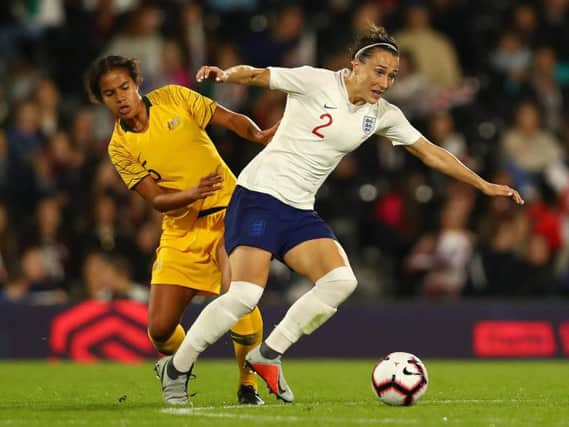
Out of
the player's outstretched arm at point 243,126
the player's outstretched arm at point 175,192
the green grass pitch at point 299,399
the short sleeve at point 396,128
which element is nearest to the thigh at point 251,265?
the player's outstretched arm at point 175,192

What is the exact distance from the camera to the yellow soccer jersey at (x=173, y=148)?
894 centimetres

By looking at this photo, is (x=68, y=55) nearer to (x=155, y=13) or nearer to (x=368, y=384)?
(x=155, y=13)

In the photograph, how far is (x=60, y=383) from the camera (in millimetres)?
11078

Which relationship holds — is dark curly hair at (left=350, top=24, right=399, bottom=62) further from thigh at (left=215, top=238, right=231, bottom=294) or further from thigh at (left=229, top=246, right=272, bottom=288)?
thigh at (left=215, top=238, right=231, bottom=294)

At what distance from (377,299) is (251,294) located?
7164mm

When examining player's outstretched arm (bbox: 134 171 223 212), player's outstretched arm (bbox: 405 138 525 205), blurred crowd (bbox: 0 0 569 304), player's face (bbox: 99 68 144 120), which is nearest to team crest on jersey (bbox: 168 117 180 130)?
player's face (bbox: 99 68 144 120)

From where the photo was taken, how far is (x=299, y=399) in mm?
9211

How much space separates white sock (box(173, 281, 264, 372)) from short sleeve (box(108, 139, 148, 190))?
1.09 m

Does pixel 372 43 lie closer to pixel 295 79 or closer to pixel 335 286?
pixel 295 79

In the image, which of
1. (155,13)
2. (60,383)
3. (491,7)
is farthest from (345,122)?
(491,7)

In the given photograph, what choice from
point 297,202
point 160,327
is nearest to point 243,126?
point 297,202

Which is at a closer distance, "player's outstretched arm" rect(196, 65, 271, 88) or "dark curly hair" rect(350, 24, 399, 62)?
"player's outstretched arm" rect(196, 65, 271, 88)

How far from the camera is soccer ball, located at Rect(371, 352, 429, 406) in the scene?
8344mm

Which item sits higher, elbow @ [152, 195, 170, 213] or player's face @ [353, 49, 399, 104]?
player's face @ [353, 49, 399, 104]
